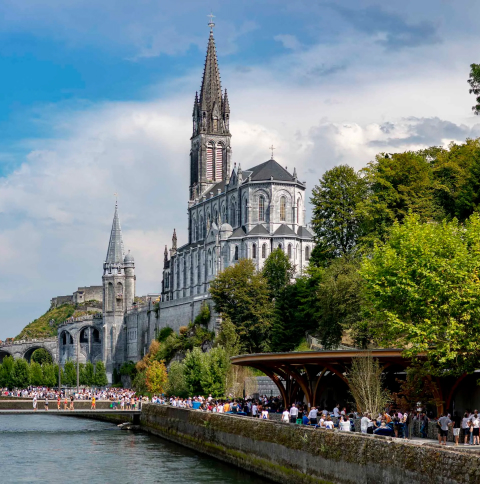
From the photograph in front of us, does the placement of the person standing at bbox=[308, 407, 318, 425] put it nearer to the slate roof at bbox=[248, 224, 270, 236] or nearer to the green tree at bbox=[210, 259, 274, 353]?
the green tree at bbox=[210, 259, 274, 353]

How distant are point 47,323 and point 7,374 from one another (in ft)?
227

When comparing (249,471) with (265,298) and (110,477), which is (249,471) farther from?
(265,298)

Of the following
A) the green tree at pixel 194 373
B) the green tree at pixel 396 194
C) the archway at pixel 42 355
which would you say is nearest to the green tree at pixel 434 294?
the green tree at pixel 396 194

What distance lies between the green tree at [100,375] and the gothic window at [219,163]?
2809 cm

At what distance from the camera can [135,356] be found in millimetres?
111062

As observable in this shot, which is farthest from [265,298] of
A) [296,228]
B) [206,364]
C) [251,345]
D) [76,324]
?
[76,324]

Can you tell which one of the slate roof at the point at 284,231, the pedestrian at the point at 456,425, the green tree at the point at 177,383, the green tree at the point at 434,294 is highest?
the slate roof at the point at 284,231

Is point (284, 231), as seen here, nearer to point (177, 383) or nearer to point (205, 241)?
point (205, 241)

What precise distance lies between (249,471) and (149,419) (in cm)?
2144

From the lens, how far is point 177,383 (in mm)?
65500

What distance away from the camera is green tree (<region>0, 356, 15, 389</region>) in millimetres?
121438

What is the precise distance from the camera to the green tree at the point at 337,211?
2509 inches

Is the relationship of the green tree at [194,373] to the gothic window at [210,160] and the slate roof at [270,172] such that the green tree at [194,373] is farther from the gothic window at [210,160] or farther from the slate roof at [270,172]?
the gothic window at [210,160]

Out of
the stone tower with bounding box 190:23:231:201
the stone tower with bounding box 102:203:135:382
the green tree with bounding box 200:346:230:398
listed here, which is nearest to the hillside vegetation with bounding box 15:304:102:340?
the stone tower with bounding box 102:203:135:382
